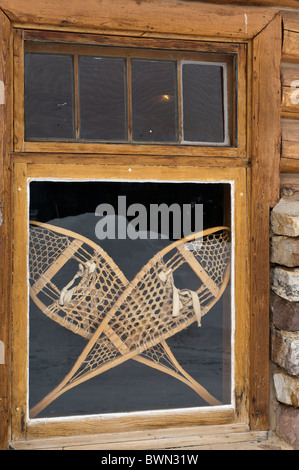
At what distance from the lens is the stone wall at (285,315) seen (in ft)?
9.27

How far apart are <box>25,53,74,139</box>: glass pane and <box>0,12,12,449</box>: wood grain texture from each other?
0.13 meters

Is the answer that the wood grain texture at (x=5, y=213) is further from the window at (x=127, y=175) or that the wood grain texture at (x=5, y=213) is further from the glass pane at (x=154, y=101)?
the glass pane at (x=154, y=101)

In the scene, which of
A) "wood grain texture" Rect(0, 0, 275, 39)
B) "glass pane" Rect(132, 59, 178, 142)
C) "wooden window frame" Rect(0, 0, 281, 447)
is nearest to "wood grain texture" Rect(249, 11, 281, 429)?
"wooden window frame" Rect(0, 0, 281, 447)

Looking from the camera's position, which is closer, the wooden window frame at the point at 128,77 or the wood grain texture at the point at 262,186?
the wooden window frame at the point at 128,77

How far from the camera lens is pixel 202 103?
3039 mm

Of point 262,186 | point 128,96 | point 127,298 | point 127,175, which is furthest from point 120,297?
point 128,96

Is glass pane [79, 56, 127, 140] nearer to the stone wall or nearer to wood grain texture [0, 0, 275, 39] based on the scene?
wood grain texture [0, 0, 275, 39]

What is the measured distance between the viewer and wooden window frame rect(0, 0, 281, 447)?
2.75 m

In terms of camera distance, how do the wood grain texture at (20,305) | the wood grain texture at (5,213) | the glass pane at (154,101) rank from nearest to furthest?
the wood grain texture at (5,213)
the wood grain texture at (20,305)
the glass pane at (154,101)

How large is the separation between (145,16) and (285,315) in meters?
1.87

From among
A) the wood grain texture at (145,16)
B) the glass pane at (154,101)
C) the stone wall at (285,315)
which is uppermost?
the wood grain texture at (145,16)

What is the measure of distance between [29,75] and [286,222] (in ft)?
5.41

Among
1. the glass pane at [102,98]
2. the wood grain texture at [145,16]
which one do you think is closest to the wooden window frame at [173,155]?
the wood grain texture at [145,16]

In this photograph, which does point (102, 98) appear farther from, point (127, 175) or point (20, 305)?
point (20, 305)
